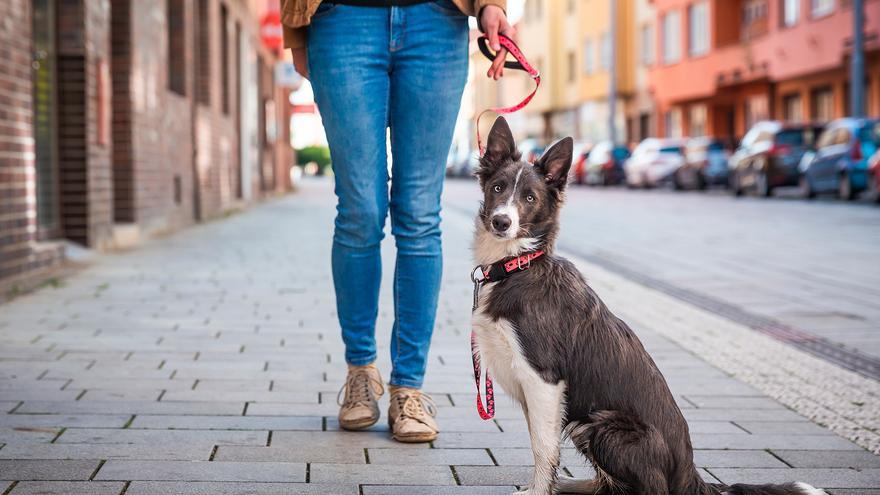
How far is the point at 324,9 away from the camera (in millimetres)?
4117

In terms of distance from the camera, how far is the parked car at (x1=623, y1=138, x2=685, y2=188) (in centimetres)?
3522

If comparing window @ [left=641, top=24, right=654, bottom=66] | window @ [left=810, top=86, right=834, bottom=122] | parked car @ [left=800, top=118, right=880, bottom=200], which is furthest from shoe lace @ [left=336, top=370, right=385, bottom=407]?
window @ [left=641, top=24, right=654, bottom=66]

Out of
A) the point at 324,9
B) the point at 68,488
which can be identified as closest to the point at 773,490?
the point at 68,488

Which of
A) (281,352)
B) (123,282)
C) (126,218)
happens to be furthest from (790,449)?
(126,218)

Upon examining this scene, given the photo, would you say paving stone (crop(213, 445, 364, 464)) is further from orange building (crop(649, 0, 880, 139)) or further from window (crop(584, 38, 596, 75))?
window (crop(584, 38, 596, 75))

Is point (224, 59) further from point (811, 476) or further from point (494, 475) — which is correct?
point (811, 476)

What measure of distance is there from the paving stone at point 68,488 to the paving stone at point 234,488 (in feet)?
0.18

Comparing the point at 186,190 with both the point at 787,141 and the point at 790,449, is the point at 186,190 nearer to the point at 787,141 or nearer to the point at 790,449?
the point at 790,449

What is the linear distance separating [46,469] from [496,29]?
2081 mm

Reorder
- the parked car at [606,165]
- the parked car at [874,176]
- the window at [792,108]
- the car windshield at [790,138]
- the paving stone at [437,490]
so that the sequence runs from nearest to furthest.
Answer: the paving stone at [437,490] → the parked car at [874,176] → the car windshield at [790,138] → the window at [792,108] → the parked car at [606,165]

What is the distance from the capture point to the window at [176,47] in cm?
1547

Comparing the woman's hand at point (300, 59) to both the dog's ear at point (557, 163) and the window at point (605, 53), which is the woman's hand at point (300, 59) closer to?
the dog's ear at point (557, 163)

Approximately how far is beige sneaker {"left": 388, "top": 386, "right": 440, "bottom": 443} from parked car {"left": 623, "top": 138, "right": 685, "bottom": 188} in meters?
30.5

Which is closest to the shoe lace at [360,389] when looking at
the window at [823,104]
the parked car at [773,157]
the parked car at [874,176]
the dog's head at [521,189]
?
the dog's head at [521,189]
